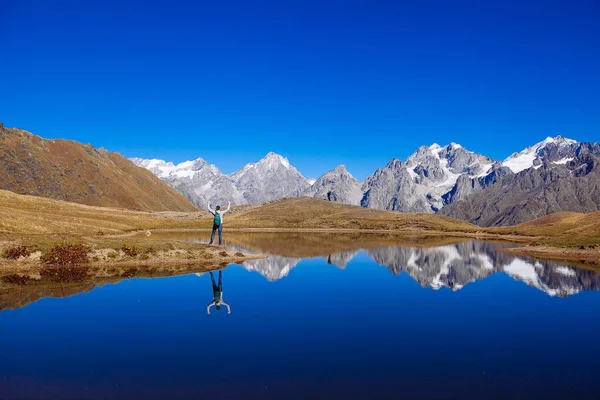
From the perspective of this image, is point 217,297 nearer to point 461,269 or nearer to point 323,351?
point 323,351

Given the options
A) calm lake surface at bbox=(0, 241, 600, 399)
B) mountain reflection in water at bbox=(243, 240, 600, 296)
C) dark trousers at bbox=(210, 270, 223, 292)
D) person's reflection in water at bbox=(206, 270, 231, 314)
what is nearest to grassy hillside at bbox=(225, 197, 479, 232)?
mountain reflection in water at bbox=(243, 240, 600, 296)

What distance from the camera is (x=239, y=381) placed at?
18578mm

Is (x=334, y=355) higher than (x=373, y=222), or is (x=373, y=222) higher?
(x=373, y=222)

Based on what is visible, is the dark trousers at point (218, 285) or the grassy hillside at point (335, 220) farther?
the grassy hillside at point (335, 220)

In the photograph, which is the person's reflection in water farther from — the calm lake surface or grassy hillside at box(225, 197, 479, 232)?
grassy hillside at box(225, 197, 479, 232)

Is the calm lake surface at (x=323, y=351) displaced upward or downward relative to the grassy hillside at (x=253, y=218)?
downward

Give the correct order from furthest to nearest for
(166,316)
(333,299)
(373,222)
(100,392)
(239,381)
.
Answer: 1. (373,222)
2. (333,299)
3. (166,316)
4. (239,381)
5. (100,392)

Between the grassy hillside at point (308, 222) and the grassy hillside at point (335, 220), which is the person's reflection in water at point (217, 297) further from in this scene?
the grassy hillside at point (335, 220)

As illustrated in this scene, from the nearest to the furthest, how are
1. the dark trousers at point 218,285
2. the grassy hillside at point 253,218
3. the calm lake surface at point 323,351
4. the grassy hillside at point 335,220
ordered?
the calm lake surface at point 323,351 → the dark trousers at point 218,285 → the grassy hillside at point 253,218 → the grassy hillside at point 335,220

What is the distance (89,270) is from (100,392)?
108ft

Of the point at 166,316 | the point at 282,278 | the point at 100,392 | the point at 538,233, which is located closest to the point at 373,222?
the point at 538,233

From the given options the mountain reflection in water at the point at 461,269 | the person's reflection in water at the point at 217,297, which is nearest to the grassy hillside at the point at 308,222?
the mountain reflection in water at the point at 461,269

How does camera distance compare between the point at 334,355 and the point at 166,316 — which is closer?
the point at 334,355

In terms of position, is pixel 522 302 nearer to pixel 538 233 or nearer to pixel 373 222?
pixel 538 233
